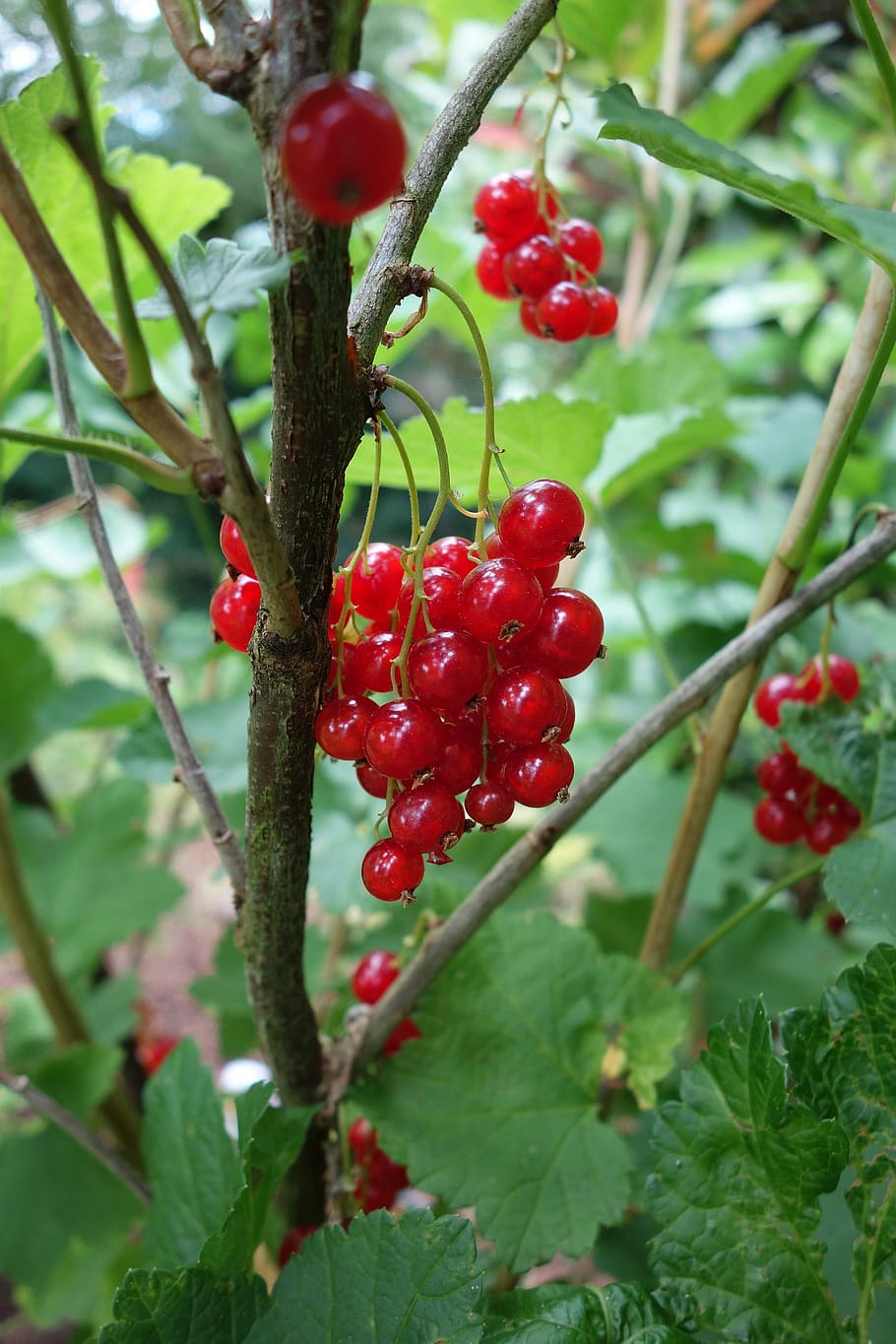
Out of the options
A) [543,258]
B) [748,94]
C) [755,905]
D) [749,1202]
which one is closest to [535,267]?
[543,258]

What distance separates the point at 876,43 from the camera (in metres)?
0.42

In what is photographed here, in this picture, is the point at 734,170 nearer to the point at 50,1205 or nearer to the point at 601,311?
the point at 601,311

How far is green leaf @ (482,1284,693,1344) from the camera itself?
0.42 m

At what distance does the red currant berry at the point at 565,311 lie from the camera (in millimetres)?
582

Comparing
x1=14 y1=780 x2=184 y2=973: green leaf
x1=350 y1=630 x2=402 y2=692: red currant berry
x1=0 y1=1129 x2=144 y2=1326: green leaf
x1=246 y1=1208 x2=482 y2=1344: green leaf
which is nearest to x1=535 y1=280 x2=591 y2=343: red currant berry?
x1=350 y1=630 x2=402 y2=692: red currant berry

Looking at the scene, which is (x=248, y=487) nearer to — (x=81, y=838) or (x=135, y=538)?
(x=81, y=838)

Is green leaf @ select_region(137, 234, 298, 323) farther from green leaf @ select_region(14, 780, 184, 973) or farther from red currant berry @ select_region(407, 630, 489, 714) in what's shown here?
green leaf @ select_region(14, 780, 184, 973)

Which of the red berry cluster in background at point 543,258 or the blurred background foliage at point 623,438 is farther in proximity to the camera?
the blurred background foliage at point 623,438

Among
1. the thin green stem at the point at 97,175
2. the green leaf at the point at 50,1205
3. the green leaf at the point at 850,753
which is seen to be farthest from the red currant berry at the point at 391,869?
the green leaf at the point at 50,1205

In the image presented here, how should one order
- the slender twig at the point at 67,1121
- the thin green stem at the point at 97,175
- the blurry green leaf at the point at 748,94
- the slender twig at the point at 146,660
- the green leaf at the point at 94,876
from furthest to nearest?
the blurry green leaf at the point at 748,94
the green leaf at the point at 94,876
the slender twig at the point at 67,1121
the slender twig at the point at 146,660
the thin green stem at the point at 97,175

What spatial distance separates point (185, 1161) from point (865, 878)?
0.44 metres

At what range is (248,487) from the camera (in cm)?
31

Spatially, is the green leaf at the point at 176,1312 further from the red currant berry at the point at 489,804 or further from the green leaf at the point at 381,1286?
the red currant berry at the point at 489,804

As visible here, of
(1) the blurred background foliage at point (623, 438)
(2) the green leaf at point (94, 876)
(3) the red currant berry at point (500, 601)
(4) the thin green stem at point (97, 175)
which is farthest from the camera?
(2) the green leaf at point (94, 876)
